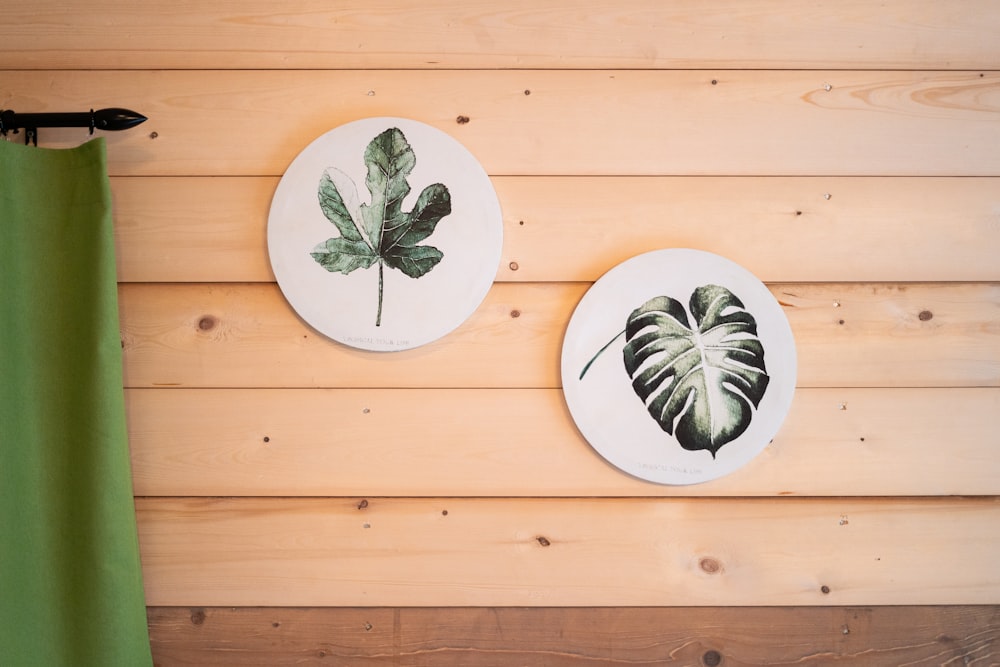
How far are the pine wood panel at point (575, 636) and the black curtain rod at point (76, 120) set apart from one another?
66 cm

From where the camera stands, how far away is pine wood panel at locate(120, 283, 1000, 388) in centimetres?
98

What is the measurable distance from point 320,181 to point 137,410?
0.41 m

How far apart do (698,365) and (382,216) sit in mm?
→ 484

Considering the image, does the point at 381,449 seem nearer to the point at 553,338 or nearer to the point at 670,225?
the point at 553,338

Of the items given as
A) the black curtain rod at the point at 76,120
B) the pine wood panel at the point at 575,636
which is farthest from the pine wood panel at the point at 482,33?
the pine wood panel at the point at 575,636

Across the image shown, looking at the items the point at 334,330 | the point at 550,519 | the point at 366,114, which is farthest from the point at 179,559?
the point at 366,114

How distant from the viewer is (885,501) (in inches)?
39.3

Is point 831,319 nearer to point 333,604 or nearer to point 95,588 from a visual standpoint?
point 333,604

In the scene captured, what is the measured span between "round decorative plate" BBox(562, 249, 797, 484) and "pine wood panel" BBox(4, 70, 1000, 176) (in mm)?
166

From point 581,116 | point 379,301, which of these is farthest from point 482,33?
point 379,301

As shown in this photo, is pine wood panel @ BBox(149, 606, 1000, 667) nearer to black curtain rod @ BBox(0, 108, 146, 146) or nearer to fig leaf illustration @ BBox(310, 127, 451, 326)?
fig leaf illustration @ BBox(310, 127, 451, 326)

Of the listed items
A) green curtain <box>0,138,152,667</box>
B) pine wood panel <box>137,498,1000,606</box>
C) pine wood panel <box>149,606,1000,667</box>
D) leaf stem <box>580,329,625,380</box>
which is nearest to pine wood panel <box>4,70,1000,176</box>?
green curtain <box>0,138,152,667</box>

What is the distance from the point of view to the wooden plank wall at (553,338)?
3.22ft

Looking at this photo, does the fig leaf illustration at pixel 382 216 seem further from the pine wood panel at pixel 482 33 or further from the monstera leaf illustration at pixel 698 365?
the monstera leaf illustration at pixel 698 365
